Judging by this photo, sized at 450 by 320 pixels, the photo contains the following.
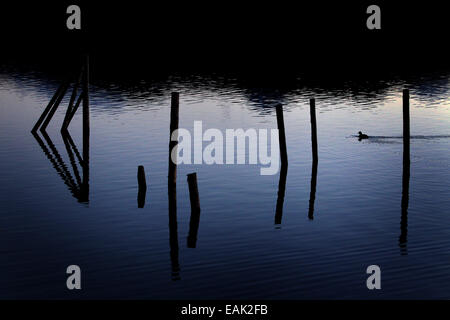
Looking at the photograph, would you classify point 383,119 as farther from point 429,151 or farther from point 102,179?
point 102,179

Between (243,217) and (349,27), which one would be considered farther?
(349,27)

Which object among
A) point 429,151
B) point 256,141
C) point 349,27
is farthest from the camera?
point 349,27

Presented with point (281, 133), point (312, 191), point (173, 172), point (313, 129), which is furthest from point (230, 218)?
point (313, 129)

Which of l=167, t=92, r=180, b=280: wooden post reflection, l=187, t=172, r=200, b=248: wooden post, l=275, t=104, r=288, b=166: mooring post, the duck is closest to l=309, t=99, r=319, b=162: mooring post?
l=275, t=104, r=288, b=166: mooring post

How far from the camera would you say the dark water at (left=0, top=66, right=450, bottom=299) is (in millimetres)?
24531

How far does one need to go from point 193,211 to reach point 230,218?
156 cm

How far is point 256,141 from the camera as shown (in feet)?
178

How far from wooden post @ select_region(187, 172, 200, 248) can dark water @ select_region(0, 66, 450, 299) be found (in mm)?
265

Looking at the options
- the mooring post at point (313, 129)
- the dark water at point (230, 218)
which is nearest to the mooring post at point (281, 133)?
the dark water at point (230, 218)

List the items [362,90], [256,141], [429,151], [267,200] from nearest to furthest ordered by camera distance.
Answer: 1. [267,200]
2. [429,151]
3. [256,141]
4. [362,90]

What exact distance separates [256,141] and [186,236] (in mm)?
24952

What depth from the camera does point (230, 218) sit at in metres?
32.3

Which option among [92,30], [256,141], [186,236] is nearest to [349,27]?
[92,30]

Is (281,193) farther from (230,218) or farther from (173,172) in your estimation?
(173,172)
